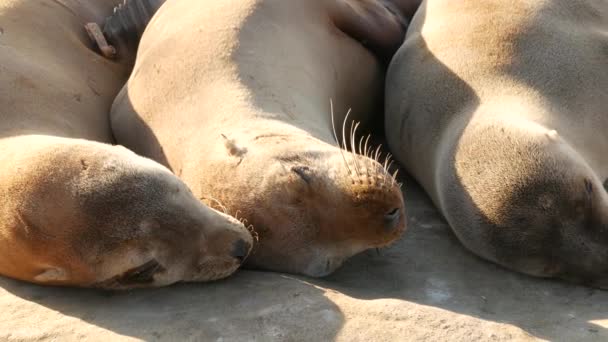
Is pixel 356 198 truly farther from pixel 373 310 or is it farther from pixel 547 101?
pixel 547 101

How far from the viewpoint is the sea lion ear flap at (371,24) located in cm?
584

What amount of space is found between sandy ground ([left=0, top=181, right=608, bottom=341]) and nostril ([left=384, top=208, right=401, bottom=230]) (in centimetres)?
28

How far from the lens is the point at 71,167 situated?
12.4ft

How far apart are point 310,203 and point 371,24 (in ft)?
7.45

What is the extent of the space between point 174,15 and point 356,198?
87.5 inches

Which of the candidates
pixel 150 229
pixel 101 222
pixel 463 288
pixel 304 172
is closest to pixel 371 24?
pixel 304 172

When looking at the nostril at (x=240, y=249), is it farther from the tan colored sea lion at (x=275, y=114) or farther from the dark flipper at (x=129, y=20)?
the dark flipper at (x=129, y=20)

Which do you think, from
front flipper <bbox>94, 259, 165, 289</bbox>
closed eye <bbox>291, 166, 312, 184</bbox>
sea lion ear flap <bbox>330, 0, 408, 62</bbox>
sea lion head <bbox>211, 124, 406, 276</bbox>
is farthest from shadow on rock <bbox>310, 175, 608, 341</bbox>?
sea lion ear flap <bbox>330, 0, 408, 62</bbox>

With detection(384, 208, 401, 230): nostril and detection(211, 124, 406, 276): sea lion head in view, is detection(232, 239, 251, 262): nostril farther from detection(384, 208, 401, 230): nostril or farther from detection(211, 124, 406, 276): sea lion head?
detection(384, 208, 401, 230): nostril

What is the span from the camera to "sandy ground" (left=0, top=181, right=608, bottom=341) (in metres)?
3.47

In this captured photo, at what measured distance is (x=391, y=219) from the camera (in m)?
3.91

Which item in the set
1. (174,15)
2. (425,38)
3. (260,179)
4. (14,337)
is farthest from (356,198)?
(174,15)

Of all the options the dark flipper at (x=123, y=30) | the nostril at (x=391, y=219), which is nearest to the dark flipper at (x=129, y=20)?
the dark flipper at (x=123, y=30)

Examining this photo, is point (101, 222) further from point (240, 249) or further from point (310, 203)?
point (310, 203)
